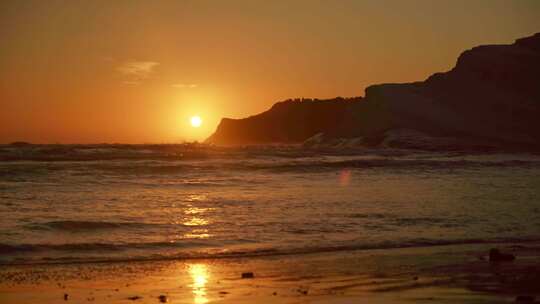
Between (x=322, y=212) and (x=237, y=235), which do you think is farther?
(x=322, y=212)

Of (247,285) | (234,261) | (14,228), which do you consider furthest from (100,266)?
(14,228)

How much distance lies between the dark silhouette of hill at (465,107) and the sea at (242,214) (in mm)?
44813

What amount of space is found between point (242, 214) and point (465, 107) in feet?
217

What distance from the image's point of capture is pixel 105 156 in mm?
47250

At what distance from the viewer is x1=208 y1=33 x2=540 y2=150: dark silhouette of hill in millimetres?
75688

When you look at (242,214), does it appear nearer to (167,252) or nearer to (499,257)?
(167,252)

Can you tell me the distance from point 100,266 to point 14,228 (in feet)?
13.3

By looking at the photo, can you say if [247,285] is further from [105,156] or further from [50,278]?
[105,156]

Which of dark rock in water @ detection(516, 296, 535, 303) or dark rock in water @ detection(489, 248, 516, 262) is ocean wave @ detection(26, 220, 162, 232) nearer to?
dark rock in water @ detection(489, 248, 516, 262)

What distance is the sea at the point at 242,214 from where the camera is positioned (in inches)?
552

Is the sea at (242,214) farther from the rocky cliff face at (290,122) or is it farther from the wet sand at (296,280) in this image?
the rocky cliff face at (290,122)

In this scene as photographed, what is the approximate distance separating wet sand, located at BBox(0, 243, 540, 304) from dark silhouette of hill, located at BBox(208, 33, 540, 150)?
199ft

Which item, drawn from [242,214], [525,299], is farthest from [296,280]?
[242,214]

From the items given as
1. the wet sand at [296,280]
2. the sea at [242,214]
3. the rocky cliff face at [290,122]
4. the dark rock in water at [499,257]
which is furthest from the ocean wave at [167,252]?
the rocky cliff face at [290,122]
